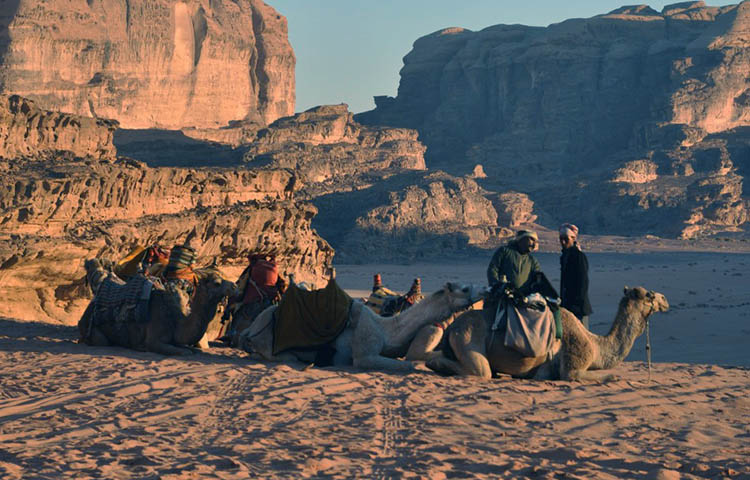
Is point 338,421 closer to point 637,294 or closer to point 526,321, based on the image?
point 526,321

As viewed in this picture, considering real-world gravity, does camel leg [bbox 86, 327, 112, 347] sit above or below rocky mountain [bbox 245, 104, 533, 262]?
below

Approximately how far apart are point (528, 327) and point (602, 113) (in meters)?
90.8

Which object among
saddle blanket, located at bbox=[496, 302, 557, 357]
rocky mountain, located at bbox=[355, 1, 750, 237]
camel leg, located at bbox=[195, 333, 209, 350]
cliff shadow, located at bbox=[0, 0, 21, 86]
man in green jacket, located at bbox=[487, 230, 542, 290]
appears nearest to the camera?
saddle blanket, located at bbox=[496, 302, 557, 357]

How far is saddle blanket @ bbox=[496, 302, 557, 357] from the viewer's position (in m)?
8.45

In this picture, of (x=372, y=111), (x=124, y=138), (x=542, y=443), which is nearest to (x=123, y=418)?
(x=542, y=443)

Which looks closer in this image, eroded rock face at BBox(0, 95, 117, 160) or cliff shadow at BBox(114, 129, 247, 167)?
eroded rock face at BBox(0, 95, 117, 160)

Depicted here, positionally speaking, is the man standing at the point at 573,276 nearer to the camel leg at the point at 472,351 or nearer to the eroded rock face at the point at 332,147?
the camel leg at the point at 472,351

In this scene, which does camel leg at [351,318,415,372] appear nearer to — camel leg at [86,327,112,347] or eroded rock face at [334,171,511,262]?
camel leg at [86,327,112,347]

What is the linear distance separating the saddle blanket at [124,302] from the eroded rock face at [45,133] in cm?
678

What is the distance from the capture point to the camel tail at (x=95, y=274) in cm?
1106

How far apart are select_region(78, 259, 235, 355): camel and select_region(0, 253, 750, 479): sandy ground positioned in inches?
8.5

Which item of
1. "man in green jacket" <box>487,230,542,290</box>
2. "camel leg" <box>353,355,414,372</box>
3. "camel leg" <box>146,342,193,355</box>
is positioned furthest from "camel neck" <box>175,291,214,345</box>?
"man in green jacket" <box>487,230,542,290</box>

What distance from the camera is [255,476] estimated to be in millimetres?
5375

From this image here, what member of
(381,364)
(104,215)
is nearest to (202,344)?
(381,364)
